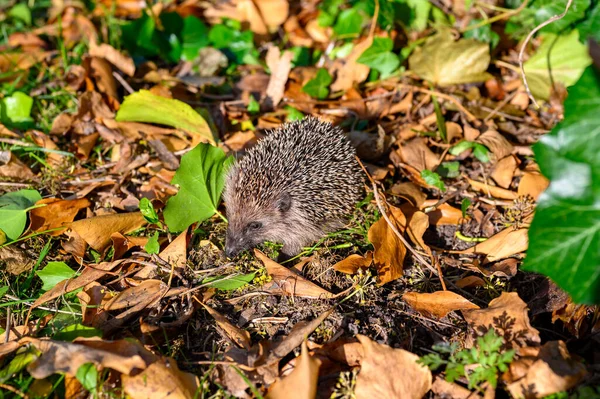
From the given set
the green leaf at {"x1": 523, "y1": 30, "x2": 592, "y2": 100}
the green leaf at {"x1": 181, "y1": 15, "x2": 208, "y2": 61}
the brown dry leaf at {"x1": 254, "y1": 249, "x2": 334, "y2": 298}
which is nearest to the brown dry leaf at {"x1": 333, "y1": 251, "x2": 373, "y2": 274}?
the brown dry leaf at {"x1": 254, "y1": 249, "x2": 334, "y2": 298}

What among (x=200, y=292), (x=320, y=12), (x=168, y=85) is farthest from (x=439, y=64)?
(x=200, y=292)

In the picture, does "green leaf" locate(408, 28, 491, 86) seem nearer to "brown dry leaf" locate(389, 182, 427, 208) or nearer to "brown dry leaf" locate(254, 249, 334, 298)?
"brown dry leaf" locate(389, 182, 427, 208)

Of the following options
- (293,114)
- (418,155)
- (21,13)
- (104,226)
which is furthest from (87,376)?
(21,13)

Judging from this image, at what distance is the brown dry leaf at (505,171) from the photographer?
166 inches

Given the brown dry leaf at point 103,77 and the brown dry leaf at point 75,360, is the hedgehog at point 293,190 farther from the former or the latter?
the brown dry leaf at point 103,77

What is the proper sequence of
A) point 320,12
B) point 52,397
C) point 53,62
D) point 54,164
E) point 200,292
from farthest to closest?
point 320,12 → point 53,62 → point 54,164 → point 200,292 → point 52,397

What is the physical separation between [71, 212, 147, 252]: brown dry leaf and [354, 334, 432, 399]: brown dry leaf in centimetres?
199

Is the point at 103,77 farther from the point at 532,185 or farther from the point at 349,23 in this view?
the point at 532,185

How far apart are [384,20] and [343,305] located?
10.8ft

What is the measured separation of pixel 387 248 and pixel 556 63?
2867 millimetres

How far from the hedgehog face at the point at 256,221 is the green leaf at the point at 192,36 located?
94.2 inches

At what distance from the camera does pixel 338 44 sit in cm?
564

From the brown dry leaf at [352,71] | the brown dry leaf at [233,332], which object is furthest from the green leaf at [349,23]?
the brown dry leaf at [233,332]

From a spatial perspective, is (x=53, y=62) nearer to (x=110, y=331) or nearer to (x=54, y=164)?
(x=54, y=164)
